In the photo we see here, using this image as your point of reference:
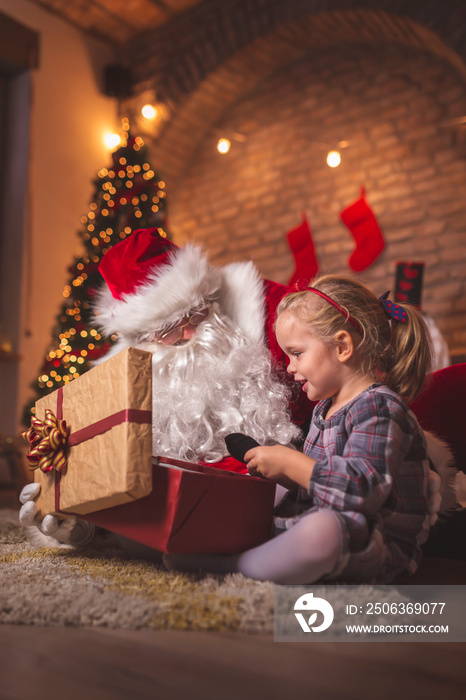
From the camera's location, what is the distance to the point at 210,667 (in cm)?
73

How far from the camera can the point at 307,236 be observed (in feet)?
13.1

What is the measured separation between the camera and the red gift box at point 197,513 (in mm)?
1017

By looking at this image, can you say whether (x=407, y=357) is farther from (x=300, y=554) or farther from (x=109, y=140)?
(x=109, y=140)

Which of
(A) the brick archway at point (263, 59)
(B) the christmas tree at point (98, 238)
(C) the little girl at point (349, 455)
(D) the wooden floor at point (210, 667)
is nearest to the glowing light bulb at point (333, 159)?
(A) the brick archway at point (263, 59)

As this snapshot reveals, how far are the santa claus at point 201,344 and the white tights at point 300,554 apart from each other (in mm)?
390

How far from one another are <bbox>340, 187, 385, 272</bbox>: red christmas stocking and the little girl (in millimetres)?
2571

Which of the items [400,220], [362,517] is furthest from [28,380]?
[362,517]

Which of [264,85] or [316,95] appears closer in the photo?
[316,95]

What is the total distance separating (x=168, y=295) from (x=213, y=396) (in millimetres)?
322

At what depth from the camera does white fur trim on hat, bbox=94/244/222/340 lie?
5.46 ft

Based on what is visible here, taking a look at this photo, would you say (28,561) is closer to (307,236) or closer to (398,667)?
(398,667)

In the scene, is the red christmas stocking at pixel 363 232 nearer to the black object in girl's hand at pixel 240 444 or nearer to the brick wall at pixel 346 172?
the brick wall at pixel 346 172

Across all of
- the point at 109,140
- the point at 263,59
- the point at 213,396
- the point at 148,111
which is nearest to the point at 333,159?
the point at 263,59

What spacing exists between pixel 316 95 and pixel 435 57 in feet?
2.81
